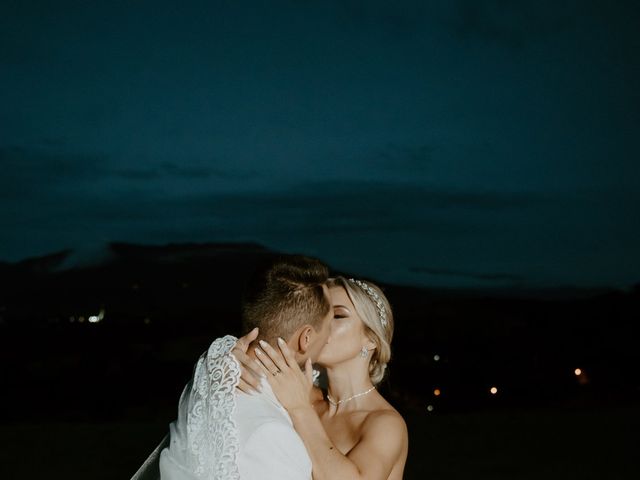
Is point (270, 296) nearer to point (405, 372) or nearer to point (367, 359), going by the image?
point (367, 359)

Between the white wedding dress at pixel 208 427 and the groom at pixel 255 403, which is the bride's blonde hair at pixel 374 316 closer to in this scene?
the groom at pixel 255 403

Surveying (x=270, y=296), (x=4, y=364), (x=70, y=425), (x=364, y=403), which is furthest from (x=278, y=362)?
(x=4, y=364)

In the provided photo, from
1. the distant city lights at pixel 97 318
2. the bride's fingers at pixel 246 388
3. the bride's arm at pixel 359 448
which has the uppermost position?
the bride's fingers at pixel 246 388

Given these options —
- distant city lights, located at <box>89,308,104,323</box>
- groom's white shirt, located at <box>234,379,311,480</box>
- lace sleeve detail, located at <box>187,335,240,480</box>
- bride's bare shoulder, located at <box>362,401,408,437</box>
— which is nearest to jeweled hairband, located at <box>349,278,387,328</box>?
bride's bare shoulder, located at <box>362,401,408,437</box>

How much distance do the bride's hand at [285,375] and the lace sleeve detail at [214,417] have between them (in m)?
0.11

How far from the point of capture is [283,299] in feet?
6.26

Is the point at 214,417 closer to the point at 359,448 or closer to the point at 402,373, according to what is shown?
the point at 359,448

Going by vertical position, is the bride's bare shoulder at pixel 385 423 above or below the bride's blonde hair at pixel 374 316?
below

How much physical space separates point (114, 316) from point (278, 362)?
16483 millimetres

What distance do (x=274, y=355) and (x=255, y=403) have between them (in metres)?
0.24

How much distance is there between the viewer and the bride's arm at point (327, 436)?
1.95 m

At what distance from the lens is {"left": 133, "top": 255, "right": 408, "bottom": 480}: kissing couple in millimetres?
1580

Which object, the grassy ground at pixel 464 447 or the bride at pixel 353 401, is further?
the grassy ground at pixel 464 447

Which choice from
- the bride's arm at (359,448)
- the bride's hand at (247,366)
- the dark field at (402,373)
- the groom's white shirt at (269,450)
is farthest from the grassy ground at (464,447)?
the groom's white shirt at (269,450)
